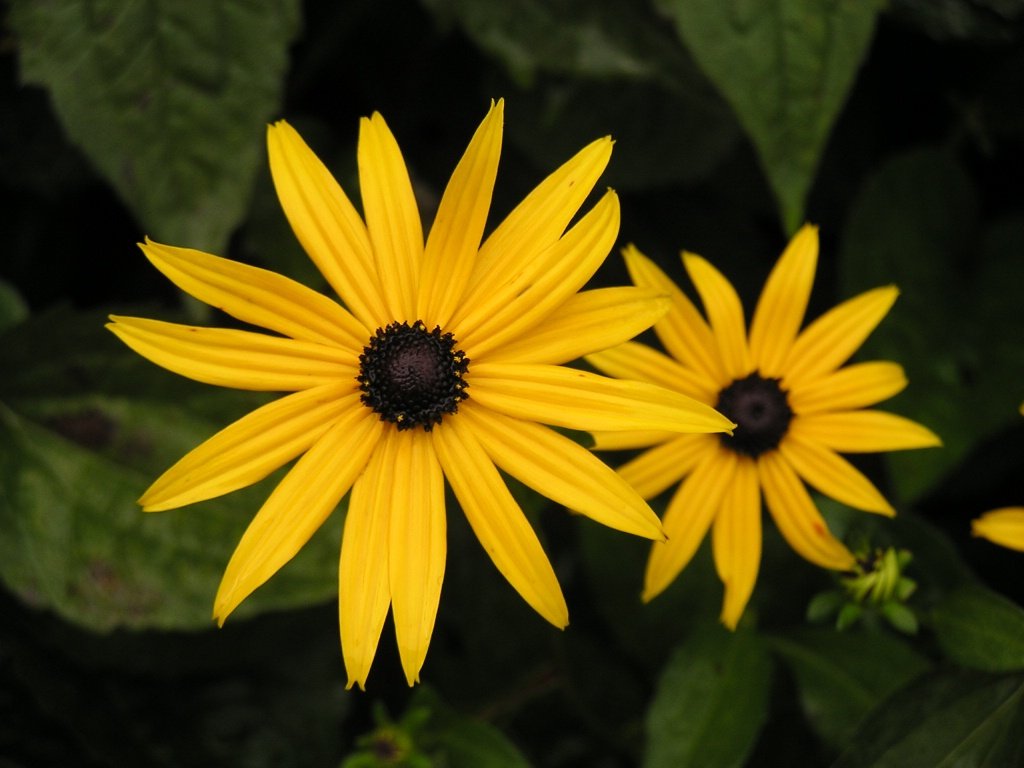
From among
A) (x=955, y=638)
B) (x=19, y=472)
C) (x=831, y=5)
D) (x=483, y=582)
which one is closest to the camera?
(x=955, y=638)

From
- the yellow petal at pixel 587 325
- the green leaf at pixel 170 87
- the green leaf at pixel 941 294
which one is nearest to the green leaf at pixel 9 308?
the green leaf at pixel 170 87

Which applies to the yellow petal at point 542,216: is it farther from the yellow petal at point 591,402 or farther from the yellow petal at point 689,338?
the yellow petal at point 689,338

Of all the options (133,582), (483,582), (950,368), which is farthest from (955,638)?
(133,582)

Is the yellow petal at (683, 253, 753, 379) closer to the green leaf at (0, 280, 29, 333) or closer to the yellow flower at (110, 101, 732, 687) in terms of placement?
the yellow flower at (110, 101, 732, 687)

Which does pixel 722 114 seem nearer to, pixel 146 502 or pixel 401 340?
pixel 401 340

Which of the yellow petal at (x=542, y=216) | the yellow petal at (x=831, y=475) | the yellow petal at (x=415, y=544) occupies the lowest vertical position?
the yellow petal at (x=415, y=544)

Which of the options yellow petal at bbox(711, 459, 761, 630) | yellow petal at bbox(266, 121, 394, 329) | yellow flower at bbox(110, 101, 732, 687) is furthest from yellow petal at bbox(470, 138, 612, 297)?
yellow petal at bbox(711, 459, 761, 630)

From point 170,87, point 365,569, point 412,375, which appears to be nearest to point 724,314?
point 412,375
